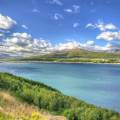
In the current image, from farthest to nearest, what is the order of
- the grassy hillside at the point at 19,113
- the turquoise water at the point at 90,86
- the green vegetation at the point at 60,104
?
the turquoise water at the point at 90,86, the green vegetation at the point at 60,104, the grassy hillside at the point at 19,113

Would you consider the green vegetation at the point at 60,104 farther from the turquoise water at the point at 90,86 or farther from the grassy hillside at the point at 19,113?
the turquoise water at the point at 90,86

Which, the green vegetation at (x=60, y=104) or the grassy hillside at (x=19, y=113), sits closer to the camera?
the grassy hillside at (x=19, y=113)

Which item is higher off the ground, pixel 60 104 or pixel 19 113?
pixel 19 113

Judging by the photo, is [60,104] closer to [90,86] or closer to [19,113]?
[19,113]

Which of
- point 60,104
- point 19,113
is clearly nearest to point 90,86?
point 60,104

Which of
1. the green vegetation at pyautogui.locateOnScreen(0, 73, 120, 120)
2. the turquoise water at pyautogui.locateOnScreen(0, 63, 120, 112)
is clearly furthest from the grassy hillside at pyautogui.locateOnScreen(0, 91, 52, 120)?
the turquoise water at pyautogui.locateOnScreen(0, 63, 120, 112)

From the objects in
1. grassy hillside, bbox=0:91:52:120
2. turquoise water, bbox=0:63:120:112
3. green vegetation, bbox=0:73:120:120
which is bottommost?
turquoise water, bbox=0:63:120:112

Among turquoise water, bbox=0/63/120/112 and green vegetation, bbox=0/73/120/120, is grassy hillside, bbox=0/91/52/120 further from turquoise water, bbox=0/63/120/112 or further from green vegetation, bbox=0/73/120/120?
turquoise water, bbox=0/63/120/112

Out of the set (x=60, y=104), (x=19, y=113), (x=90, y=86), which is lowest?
(x=90, y=86)

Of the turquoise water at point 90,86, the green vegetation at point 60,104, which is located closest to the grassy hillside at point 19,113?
the green vegetation at point 60,104

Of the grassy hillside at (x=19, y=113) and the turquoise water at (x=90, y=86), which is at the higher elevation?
the grassy hillside at (x=19, y=113)

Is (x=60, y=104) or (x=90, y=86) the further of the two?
(x=90, y=86)

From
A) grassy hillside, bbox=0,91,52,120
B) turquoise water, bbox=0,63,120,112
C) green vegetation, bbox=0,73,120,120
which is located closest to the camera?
grassy hillside, bbox=0,91,52,120

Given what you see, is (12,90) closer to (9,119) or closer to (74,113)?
(74,113)
